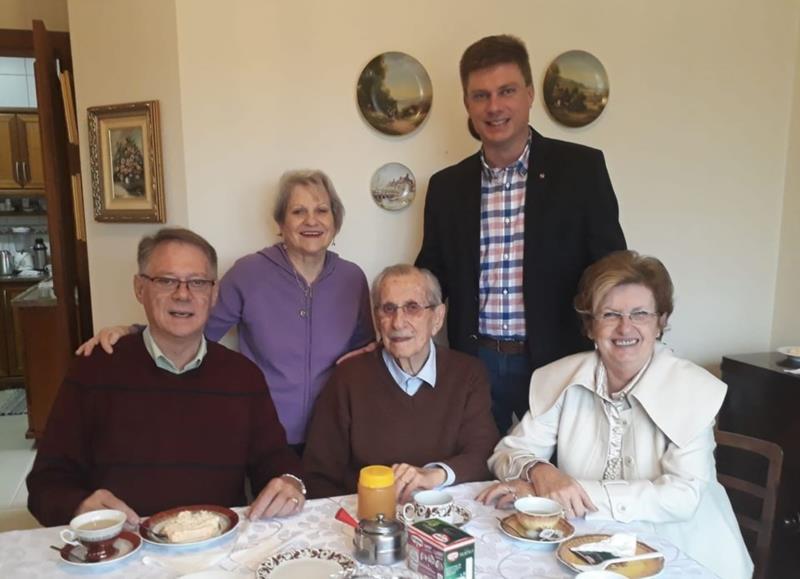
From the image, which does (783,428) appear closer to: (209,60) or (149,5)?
(209,60)

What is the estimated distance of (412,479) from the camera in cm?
155

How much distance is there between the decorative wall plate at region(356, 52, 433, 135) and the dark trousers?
999 mm

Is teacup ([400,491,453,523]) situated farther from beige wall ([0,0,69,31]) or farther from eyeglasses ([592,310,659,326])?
beige wall ([0,0,69,31])

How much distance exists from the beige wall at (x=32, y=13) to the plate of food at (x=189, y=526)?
283cm

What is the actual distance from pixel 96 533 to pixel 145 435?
1.60 feet

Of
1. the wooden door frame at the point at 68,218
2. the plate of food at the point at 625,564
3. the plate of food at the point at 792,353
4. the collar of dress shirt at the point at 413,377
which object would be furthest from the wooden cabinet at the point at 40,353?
the plate of food at the point at 792,353

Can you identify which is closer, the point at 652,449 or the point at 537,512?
the point at 537,512

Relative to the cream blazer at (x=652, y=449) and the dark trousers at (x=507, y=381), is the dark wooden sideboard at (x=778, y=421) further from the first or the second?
the dark trousers at (x=507, y=381)

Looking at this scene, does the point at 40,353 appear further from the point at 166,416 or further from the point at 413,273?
the point at 413,273

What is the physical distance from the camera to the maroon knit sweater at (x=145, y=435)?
165 cm

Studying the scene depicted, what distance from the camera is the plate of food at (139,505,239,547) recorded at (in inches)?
50.4

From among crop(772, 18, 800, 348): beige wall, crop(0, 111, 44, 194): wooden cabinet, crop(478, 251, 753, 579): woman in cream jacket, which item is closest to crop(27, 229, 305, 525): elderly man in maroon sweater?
crop(478, 251, 753, 579): woman in cream jacket

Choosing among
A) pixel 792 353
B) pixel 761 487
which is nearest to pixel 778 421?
pixel 792 353

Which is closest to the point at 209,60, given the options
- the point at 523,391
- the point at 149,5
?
the point at 149,5
